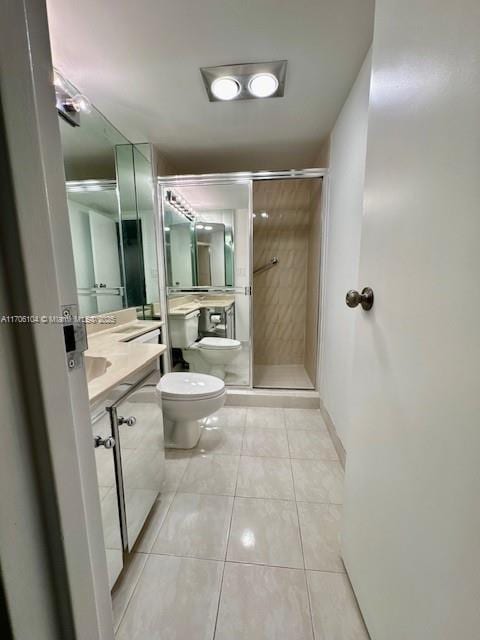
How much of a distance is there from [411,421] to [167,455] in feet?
4.98

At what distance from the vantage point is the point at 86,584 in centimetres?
41

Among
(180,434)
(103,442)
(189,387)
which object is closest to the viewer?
(103,442)

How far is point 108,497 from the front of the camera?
0.80m

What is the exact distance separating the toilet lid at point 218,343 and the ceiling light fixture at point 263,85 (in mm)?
1830

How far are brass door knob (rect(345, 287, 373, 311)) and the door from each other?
24 millimetres

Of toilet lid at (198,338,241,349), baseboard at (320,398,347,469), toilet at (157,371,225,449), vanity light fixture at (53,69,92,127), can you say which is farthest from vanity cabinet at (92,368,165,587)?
vanity light fixture at (53,69,92,127)

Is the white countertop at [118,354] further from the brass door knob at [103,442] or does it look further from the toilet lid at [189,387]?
the toilet lid at [189,387]

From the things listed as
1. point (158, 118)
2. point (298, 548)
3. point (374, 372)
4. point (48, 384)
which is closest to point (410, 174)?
point (374, 372)

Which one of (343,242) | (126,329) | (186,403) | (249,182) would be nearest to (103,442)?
(186,403)

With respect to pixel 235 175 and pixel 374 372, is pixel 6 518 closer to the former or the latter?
pixel 374 372

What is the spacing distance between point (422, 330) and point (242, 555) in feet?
3.73

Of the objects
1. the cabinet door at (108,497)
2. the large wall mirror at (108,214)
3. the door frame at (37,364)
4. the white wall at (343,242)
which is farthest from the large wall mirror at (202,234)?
the door frame at (37,364)

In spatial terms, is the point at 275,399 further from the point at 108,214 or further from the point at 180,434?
the point at 108,214

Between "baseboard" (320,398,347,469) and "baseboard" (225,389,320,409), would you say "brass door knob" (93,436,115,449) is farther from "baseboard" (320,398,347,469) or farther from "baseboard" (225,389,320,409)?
"baseboard" (225,389,320,409)
